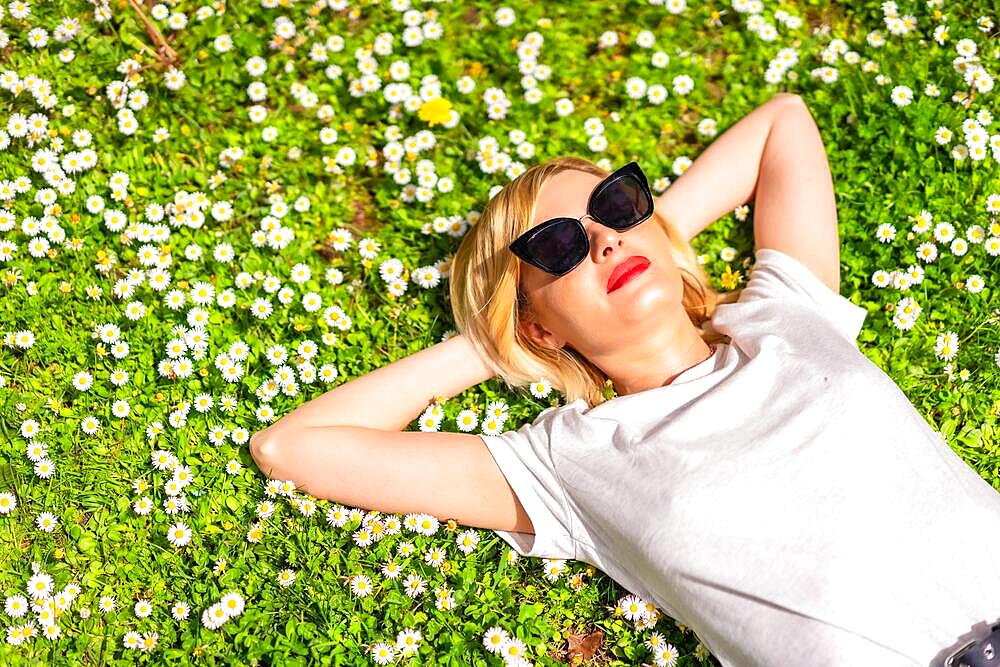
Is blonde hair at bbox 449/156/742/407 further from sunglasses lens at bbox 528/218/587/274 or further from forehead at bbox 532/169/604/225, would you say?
sunglasses lens at bbox 528/218/587/274

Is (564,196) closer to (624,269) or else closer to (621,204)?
(621,204)

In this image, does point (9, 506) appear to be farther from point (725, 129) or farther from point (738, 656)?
point (725, 129)

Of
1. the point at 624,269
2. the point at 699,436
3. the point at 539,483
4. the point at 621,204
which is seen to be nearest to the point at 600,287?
the point at 624,269

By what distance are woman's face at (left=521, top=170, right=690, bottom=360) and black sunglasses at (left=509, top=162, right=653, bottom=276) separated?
0.11 ft

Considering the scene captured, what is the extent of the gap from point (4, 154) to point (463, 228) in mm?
2172

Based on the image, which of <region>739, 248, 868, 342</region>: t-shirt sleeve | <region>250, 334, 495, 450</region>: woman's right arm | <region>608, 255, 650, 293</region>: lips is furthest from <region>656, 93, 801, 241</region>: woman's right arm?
<region>250, 334, 495, 450</region>: woman's right arm

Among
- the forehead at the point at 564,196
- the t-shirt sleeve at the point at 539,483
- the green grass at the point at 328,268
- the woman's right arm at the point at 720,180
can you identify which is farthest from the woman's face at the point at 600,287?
the green grass at the point at 328,268

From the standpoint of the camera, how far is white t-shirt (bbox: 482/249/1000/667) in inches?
112

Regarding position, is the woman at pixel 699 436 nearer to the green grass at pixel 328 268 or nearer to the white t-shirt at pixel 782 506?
the white t-shirt at pixel 782 506

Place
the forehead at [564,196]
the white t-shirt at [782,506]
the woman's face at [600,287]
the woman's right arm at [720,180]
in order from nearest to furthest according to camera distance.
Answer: the white t-shirt at [782,506] → the woman's face at [600,287] → the forehead at [564,196] → the woman's right arm at [720,180]

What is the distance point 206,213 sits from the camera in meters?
4.33

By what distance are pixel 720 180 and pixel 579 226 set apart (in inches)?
41.5

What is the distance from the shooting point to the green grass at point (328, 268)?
3592mm

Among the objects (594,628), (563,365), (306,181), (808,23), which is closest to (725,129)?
(808,23)
